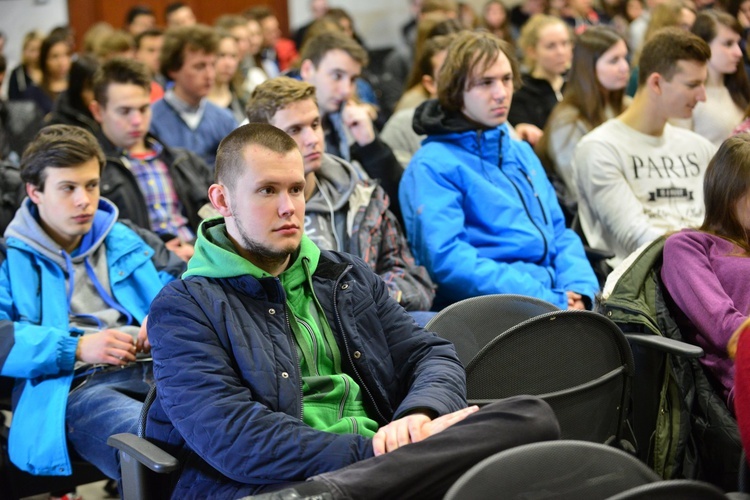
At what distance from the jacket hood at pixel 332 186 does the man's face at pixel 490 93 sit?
19.7 inches

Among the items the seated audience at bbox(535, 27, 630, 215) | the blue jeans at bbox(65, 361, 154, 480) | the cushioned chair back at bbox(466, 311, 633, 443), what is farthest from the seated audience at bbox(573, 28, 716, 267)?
the blue jeans at bbox(65, 361, 154, 480)

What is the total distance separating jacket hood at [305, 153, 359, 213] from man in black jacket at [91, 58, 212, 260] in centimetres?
65

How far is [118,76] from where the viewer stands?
3.58 meters

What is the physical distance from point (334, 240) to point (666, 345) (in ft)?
3.74

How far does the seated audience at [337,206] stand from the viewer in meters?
2.96

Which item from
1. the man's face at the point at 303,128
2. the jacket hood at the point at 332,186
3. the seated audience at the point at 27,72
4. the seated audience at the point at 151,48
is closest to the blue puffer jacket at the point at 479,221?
the jacket hood at the point at 332,186

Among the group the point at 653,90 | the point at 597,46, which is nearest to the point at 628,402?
the point at 653,90

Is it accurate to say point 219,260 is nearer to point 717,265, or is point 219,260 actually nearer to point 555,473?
point 555,473

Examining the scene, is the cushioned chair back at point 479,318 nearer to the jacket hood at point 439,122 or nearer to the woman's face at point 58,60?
the jacket hood at point 439,122

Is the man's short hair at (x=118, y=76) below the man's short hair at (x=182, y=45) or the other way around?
below

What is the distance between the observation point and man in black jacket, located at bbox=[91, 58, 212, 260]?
351 cm

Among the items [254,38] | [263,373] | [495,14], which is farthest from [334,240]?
[495,14]

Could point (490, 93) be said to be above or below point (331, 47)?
below

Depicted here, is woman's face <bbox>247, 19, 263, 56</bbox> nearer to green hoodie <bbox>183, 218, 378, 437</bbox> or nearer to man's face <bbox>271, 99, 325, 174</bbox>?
man's face <bbox>271, 99, 325, 174</bbox>
